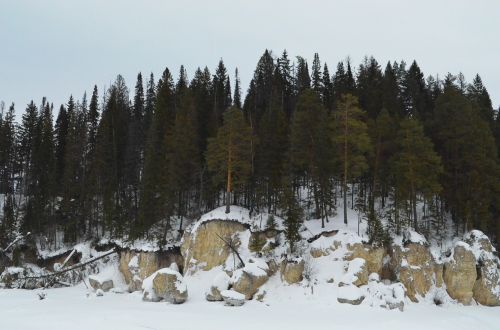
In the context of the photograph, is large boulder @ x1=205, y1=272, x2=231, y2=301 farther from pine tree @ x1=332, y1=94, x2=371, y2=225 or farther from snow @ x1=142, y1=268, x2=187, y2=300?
pine tree @ x1=332, y1=94, x2=371, y2=225

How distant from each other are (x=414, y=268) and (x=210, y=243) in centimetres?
1602

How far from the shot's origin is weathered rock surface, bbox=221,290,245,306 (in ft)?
83.6

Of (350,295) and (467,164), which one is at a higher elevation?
(467,164)

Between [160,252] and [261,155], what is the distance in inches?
523

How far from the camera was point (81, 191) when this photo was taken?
157ft

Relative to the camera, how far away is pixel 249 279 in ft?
89.4

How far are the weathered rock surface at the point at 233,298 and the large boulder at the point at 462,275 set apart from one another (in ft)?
51.9

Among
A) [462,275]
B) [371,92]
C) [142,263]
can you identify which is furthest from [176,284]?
[371,92]

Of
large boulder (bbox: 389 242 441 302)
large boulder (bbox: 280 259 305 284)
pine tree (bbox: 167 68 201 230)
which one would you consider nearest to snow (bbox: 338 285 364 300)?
large boulder (bbox: 280 259 305 284)

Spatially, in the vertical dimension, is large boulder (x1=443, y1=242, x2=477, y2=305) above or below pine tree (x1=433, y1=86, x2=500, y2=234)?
below

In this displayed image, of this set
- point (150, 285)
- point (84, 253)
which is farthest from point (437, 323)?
point (84, 253)

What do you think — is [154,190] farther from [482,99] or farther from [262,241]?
[482,99]

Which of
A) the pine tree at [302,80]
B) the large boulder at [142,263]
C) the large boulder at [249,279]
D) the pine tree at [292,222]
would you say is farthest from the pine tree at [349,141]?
the pine tree at [302,80]

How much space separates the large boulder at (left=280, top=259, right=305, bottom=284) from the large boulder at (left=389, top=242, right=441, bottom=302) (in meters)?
7.01
